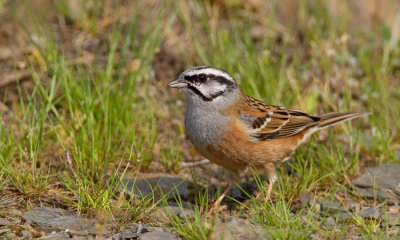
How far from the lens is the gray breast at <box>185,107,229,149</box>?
5.42 m

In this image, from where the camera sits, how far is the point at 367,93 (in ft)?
25.5

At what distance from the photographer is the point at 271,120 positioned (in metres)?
6.00

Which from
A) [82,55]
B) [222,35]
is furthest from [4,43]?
[222,35]

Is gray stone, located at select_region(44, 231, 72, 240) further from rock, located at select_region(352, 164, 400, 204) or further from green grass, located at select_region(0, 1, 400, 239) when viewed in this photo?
rock, located at select_region(352, 164, 400, 204)

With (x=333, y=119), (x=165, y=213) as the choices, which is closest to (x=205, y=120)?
(x=165, y=213)

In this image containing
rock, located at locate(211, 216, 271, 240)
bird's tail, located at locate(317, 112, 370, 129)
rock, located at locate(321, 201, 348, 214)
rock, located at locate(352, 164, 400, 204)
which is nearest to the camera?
rock, located at locate(211, 216, 271, 240)

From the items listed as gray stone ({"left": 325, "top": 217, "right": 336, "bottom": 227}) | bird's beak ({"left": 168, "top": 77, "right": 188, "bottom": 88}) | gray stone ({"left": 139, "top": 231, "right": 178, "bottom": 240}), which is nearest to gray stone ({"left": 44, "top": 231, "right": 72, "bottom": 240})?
gray stone ({"left": 139, "top": 231, "right": 178, "bottom": 240})

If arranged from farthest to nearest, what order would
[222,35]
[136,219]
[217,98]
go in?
[222,35] → [217,98] → [136,219]

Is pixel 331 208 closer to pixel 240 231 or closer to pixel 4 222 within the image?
pixel 240 231

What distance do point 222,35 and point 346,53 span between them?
191 cm

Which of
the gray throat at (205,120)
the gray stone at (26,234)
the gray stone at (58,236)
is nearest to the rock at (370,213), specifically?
the gray throat at (205,120)

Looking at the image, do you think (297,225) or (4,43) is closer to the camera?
(297,225)

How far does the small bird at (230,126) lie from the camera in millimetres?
5438

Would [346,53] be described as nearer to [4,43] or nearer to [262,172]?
[262,172]
